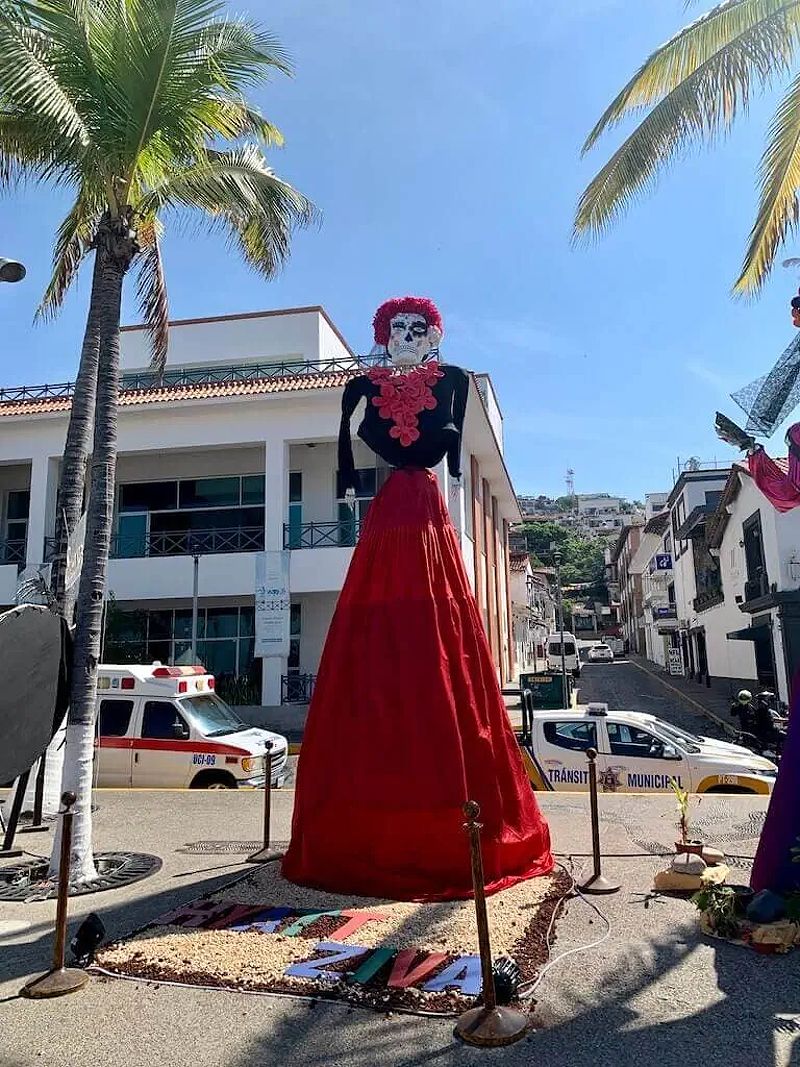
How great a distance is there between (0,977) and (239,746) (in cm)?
676

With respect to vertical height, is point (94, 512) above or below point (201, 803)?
above

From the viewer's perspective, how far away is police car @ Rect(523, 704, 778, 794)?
32.9 feet

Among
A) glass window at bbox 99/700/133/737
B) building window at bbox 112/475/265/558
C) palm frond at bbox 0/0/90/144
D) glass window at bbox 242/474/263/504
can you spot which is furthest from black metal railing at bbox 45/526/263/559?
palm frond at bbox 0/0/90/144

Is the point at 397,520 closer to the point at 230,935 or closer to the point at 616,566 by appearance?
the point at 230,935

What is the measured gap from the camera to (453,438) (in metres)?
6.53

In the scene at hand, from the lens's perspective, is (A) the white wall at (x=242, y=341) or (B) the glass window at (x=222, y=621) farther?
(A) the white wall at (x=242, y=341)

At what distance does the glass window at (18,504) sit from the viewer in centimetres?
2433

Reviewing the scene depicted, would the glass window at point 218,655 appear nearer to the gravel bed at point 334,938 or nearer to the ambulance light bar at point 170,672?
the ambulance light bar at point 170,672

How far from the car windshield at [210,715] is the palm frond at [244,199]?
20.6 ft

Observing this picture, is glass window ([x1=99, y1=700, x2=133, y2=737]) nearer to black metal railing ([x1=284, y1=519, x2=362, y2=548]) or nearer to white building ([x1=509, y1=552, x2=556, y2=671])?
black metal railing ([x1=284, y1=519, x2=362, y2=548])

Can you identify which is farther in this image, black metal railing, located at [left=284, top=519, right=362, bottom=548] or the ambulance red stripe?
black metal railing, located at [left=284, top=519, right=362, bottom=548]

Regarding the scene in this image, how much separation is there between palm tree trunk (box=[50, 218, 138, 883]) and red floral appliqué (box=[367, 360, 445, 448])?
2.69 metres

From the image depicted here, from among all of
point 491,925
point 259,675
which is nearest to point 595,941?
point 491,925

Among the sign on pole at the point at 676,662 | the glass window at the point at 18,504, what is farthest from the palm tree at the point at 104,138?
the sign on pole at the point at 676,662
